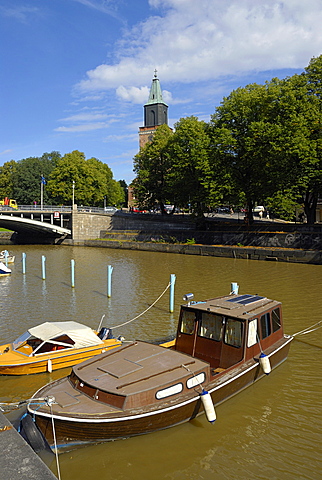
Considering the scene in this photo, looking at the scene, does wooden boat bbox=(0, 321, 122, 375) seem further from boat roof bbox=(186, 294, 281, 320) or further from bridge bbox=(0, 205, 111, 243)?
bridge bbox=(0, 205, 111, 243)

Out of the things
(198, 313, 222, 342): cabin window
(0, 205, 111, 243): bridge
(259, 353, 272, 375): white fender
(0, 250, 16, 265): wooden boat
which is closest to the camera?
(259, 353, 272, 375): white fender

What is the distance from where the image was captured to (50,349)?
1124cm

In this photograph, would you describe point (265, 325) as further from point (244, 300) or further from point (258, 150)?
point (258, 150)

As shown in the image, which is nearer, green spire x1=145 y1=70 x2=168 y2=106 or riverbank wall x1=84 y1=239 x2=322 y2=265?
riverbank wall x1=84 y1=239 x2=322 y2=265

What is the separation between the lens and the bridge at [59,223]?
58.2 meters

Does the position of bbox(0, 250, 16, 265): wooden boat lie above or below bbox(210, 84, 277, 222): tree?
below

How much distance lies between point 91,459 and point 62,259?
111 feet

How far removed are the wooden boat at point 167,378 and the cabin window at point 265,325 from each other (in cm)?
3

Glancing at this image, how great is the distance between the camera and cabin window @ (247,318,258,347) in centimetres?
962

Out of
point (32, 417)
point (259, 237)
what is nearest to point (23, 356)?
point (32, 417)

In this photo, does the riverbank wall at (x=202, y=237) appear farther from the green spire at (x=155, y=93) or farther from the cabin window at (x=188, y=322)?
the green spire at (x=155, y=93)

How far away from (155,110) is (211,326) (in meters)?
110

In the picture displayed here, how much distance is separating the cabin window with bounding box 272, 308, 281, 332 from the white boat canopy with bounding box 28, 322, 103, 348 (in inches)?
204

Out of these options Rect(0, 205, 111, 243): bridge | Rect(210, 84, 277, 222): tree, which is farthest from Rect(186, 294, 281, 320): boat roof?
Rect(0, 205, 111, 243): bridge
